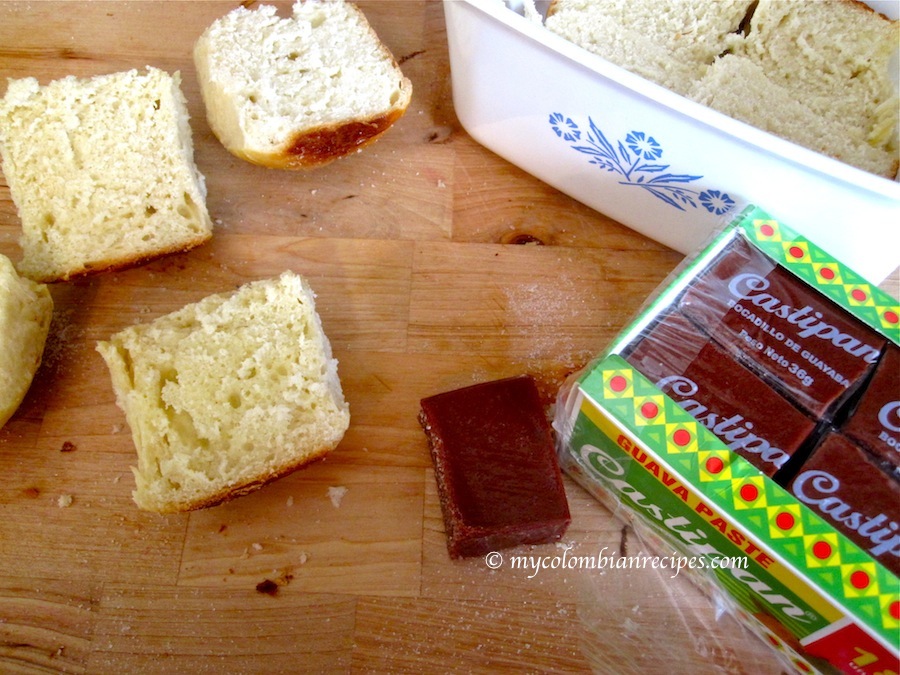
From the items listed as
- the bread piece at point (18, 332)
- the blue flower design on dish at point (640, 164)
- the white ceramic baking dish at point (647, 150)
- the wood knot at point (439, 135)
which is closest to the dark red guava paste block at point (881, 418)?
the white ceramic baking dish at point (647, 150)

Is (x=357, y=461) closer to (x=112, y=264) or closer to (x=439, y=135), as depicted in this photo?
(x=112, y=264)

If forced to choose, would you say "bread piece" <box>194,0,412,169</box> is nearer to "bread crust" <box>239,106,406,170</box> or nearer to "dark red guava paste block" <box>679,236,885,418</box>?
"bread crust" <box>239,106,406,170</box>

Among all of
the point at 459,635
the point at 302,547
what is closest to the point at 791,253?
the point at 459,635

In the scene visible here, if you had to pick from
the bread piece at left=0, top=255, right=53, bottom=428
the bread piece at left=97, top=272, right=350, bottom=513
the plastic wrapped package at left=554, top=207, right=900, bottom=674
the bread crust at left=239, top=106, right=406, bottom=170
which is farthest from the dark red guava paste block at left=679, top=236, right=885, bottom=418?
the bread piece at left=0, top=255, right=53, bottom=428

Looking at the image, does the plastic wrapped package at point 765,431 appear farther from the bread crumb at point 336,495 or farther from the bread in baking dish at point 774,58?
the bread crumb at point 336,495

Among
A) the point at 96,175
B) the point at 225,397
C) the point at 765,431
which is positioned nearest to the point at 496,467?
the point at 765,431

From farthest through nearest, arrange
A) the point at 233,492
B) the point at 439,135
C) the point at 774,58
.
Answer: the point at 439,135, the point at 774,58, the point at 233,492
